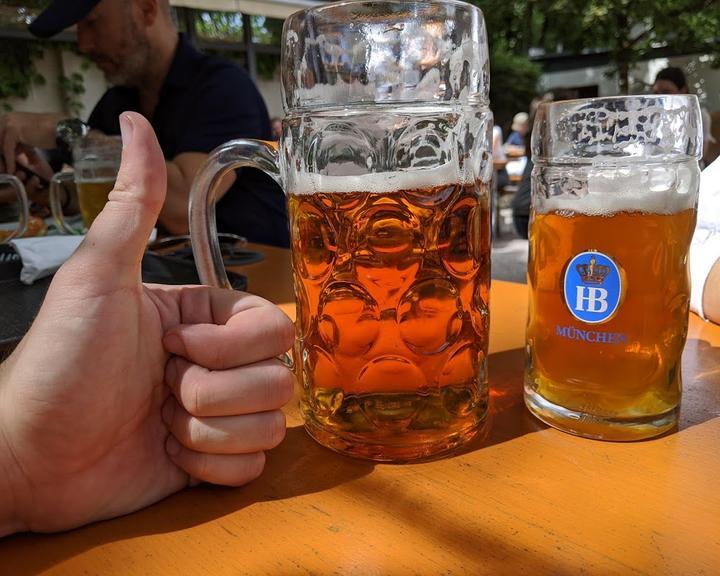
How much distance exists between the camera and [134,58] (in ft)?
8.62

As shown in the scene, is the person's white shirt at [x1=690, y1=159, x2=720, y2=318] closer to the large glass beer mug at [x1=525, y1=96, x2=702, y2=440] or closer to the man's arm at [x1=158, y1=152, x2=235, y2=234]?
the large glass beer mug at [x1=525, y1=96, x2=702, y2=440]

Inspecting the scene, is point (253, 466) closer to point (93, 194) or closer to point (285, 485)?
point (285, 485)

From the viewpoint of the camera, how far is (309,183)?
1.93ft

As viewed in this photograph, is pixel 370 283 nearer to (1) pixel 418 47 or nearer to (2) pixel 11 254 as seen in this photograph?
(1) pixel 418 47

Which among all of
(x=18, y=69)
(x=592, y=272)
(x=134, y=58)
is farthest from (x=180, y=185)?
(x=18, y=69)

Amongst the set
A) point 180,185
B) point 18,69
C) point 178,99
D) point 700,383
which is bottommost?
point 700,383

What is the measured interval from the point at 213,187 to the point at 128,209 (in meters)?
0.16

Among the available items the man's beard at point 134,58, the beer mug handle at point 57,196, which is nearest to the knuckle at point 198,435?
the beer mug handle at point 57,196

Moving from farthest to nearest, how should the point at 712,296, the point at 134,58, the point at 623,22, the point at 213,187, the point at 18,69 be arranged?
the point at 623,22, the point at 18,69, the point at 134,58, the point at 712,296, the point at 213,187

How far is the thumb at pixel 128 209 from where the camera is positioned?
19.2 inches

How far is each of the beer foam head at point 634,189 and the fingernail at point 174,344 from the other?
405 millimetres

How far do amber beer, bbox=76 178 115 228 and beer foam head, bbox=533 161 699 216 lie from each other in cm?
142

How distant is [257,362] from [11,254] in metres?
1.03

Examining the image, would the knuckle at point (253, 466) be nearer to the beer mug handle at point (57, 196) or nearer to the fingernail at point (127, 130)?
the fingernail at point (127, 130)
